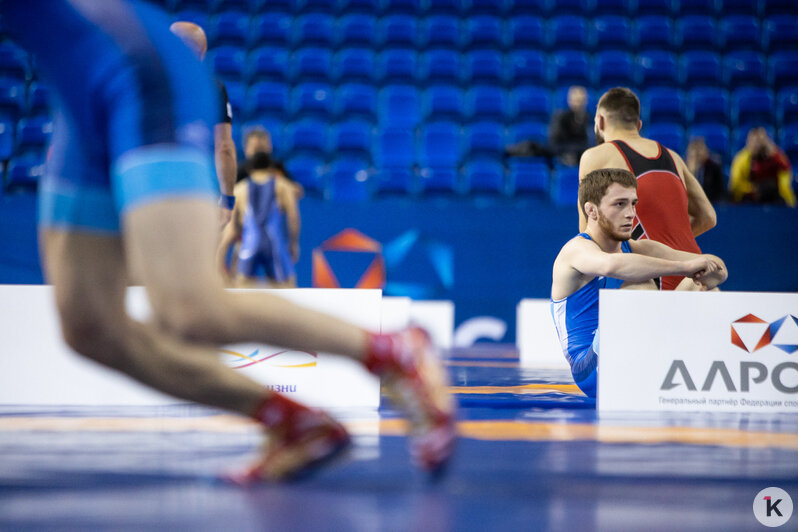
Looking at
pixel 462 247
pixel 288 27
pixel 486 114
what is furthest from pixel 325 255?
pixel 288 27

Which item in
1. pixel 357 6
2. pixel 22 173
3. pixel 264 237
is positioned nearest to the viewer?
pixel 264 237

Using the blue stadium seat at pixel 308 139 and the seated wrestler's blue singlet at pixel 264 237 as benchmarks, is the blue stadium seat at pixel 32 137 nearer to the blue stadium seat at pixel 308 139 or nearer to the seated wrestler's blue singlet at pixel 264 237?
the blue stadium seat at pixel 308 139

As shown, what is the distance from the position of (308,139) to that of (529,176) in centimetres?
220

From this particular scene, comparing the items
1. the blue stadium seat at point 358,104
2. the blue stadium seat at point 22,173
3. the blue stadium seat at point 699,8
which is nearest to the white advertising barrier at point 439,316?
the blue stadium seat at point 358,104

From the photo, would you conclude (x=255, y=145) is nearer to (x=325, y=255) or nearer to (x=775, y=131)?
(x=325, y=255)

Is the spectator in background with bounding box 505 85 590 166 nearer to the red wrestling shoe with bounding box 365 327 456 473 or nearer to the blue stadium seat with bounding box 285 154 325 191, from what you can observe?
the blue stadium seat with bounding box 285 154 325 191

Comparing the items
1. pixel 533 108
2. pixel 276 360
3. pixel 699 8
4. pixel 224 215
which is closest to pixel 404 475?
pixel 276 360

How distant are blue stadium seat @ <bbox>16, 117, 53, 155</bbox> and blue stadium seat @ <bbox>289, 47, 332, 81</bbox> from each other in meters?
2.60

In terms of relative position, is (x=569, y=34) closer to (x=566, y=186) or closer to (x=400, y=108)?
(x=400, y=108)

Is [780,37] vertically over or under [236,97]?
over

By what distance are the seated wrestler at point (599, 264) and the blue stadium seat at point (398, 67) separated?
5.76 m

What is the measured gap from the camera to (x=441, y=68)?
28.3ft

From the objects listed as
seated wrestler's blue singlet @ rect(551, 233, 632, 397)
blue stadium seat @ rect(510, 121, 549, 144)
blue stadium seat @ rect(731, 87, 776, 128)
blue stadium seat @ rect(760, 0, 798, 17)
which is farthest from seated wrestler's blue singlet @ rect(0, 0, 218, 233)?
blue stadium seat @ rect(760, 0, 798, 17)

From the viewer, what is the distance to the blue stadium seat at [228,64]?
8.69 meters
